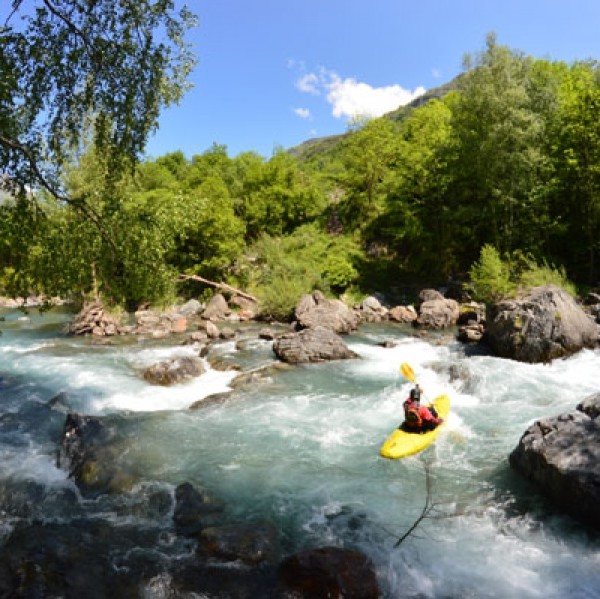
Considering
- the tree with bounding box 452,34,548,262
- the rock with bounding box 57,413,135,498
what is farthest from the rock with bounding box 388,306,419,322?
the rock with bounding box 57,413,135,498

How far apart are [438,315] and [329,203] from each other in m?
17.3

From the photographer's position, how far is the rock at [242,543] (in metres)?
5.27

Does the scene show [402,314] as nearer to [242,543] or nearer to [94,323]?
[94,323]

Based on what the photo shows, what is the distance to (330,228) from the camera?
32312mm

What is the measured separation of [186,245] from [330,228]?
10.3 m

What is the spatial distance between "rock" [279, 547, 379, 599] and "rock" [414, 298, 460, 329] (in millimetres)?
14548

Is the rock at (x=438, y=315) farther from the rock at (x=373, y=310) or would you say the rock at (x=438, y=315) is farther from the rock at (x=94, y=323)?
the rock at (x=94, y=323)

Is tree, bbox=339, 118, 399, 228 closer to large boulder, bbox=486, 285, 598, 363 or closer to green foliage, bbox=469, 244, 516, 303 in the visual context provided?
green foliage, bbox=469, 244, 516, 303

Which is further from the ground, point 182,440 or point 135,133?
point 135,133

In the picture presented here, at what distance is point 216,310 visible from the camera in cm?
2230

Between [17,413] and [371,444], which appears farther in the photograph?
[17,413]

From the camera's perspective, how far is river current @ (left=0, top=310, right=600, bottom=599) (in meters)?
5.42

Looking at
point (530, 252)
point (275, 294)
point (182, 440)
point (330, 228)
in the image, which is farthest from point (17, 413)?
point (330, 228)

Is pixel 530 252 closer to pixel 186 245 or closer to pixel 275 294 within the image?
pixel 275 294
